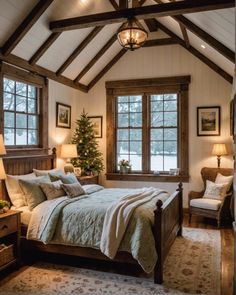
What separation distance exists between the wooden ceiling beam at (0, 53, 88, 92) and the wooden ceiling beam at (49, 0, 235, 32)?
79cm

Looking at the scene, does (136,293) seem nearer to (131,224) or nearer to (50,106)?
(131,224)

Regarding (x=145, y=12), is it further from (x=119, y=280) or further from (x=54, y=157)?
(x=119, y=280)

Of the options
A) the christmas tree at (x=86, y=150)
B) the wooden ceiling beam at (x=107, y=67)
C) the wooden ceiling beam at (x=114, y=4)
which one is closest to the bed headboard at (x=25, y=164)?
the christmas tree at (x=86, y=150)

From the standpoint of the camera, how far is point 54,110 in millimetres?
6145

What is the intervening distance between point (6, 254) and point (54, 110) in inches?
134

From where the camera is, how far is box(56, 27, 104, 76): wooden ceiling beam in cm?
557

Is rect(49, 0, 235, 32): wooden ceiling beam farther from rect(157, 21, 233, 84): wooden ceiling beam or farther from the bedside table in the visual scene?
the bedside table

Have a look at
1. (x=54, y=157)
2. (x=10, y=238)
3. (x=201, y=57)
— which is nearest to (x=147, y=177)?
(x=54, y=157)

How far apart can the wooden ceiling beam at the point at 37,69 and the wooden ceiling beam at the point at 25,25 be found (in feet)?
0.53

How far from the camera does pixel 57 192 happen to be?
416cm

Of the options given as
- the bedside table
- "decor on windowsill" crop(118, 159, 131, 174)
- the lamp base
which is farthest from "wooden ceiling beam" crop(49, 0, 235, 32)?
"decor on windowsill" crop(118, 159, 131, 174)

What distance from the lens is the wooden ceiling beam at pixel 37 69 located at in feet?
15.3

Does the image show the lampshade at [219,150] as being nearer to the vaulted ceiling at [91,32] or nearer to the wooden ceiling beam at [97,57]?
the vaulted ceiling at [91,32]

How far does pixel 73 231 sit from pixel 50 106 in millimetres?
3199
